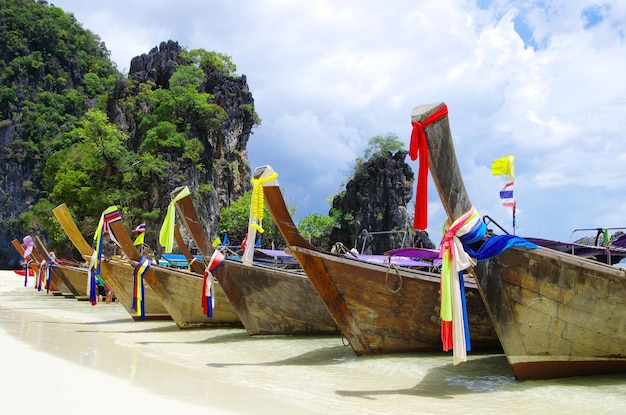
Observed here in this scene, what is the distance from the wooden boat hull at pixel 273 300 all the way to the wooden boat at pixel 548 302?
13.9 feet

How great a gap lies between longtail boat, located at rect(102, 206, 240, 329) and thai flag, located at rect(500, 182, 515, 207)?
6.05 metres

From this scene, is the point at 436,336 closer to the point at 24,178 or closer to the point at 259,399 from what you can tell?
the point at 259,399

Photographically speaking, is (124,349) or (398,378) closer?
(398,378)

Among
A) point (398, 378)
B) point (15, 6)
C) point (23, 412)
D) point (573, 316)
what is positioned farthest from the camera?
point (15, 6)

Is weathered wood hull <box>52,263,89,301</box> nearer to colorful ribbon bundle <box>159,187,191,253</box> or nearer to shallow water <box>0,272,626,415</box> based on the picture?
colorful ribbon bundle <box>159,187,191,253</box>

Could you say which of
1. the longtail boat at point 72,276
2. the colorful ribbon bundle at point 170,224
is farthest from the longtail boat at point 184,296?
the longtail boat at point 72,276

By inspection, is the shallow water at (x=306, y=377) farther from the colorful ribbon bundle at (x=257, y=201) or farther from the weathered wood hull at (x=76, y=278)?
the weathered wood hull at (x=76, y=278)

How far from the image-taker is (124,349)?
28.9 feet

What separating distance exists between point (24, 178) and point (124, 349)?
44.6 meters

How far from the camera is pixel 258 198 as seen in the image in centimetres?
799

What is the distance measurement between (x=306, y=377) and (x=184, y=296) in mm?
5276

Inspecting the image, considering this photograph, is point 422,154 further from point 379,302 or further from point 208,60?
point 208,60

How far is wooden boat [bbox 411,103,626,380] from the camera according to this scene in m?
5.95

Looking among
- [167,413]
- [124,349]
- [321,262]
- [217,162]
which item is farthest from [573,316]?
[217,162]
